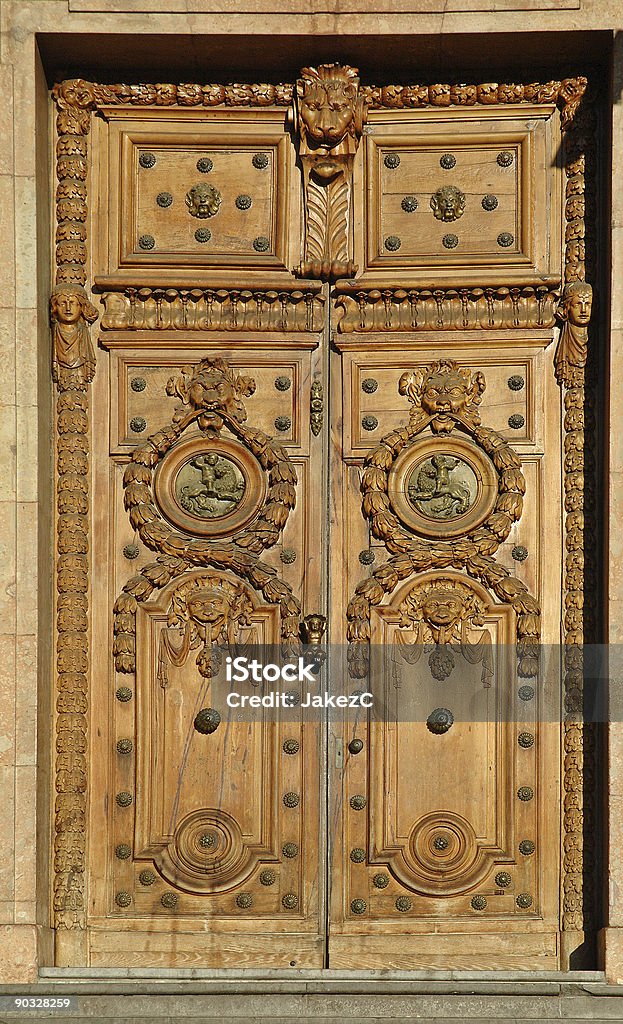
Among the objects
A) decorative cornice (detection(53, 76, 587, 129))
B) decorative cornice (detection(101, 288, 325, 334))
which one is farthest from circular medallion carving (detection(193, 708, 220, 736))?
decorative cornice (detection(53, 76, 587, 129))

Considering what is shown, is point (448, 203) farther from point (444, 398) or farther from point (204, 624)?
point (204, 624)

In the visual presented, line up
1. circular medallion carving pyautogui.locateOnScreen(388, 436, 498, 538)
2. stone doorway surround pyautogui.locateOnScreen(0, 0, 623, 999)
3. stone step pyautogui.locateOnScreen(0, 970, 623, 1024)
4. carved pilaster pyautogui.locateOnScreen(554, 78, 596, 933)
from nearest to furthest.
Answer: stone step pyautogui.locateOnScreen(0, 970, 623, 1024)
stone doorway surround pyautogui.locateOnScreen(0, 0, 623, 999)
carved pilaster pyautogui.locateOnScreen(554, 78, 596, 933)
circular medallion carving pyautogui.locateOnScreen(388, 436, 498, 538)

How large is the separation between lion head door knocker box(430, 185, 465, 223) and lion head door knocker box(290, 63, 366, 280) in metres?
0.44

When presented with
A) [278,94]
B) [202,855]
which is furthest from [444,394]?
[202,855]

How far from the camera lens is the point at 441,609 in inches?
275

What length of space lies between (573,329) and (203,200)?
1.97 meters

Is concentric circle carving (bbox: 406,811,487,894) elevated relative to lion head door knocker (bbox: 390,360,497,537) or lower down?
lower down

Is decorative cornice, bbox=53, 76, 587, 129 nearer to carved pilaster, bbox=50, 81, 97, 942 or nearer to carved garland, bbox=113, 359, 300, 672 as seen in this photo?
carved pilaster, bbox=50, 81, 97, 942

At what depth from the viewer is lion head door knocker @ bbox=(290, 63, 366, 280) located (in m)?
7.01

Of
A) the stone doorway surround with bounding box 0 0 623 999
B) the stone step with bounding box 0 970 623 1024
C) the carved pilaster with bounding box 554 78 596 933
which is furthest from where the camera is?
the carved pilaster with bounding box 554 78 596 933

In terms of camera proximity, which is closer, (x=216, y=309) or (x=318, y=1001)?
(x=318, y=1001)

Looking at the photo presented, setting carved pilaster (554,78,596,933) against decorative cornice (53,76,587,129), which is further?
decorative cornice (53,76,587,129)

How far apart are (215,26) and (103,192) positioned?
3.25ft

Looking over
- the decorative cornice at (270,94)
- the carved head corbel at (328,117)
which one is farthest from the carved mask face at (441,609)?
the decorative cornice at (270,94)
